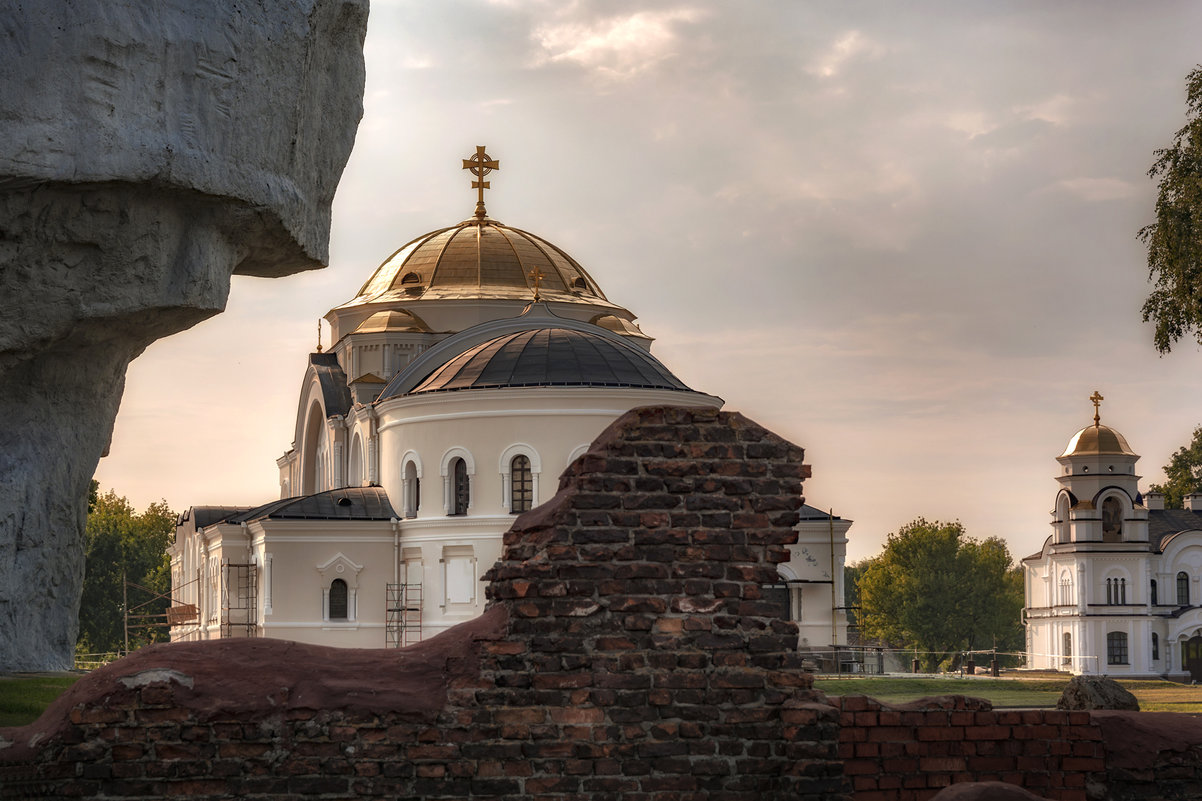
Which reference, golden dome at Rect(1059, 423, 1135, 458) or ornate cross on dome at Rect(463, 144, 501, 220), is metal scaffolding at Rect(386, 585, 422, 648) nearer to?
ornate cross on dome at Rect(463, 144, 501, 220)

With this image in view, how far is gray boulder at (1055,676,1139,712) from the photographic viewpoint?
1048 centimetres

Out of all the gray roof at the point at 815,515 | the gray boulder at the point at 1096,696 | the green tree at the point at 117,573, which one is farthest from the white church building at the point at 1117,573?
the gray boulder at the point at 1096,696

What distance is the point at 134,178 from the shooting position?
9047 millimetres

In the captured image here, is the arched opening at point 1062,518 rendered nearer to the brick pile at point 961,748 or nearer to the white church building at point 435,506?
the white church building at point 435,506

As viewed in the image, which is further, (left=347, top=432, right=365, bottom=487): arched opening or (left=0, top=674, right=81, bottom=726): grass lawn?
(left=347, top=432, right=365, bottom=487): arched opening

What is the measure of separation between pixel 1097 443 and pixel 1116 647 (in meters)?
8.25

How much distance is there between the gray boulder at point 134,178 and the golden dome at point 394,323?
38175 millimetres

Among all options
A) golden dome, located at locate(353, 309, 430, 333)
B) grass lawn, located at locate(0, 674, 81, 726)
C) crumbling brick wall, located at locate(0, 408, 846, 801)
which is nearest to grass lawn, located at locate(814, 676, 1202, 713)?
grass lawn, located at locate(0, 674, 81, 726)

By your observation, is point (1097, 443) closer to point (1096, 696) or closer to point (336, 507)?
point (336, 507)

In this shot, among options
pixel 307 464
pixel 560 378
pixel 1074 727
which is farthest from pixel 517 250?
pixel 1074 727

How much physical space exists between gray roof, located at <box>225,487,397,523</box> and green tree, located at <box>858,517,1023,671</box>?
36.9 metres

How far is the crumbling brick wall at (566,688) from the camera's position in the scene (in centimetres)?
630

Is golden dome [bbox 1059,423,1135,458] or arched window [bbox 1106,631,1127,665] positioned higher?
golden dome [bbox 1059,423,1135,458]

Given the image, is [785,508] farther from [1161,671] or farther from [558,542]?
[1161,671]
